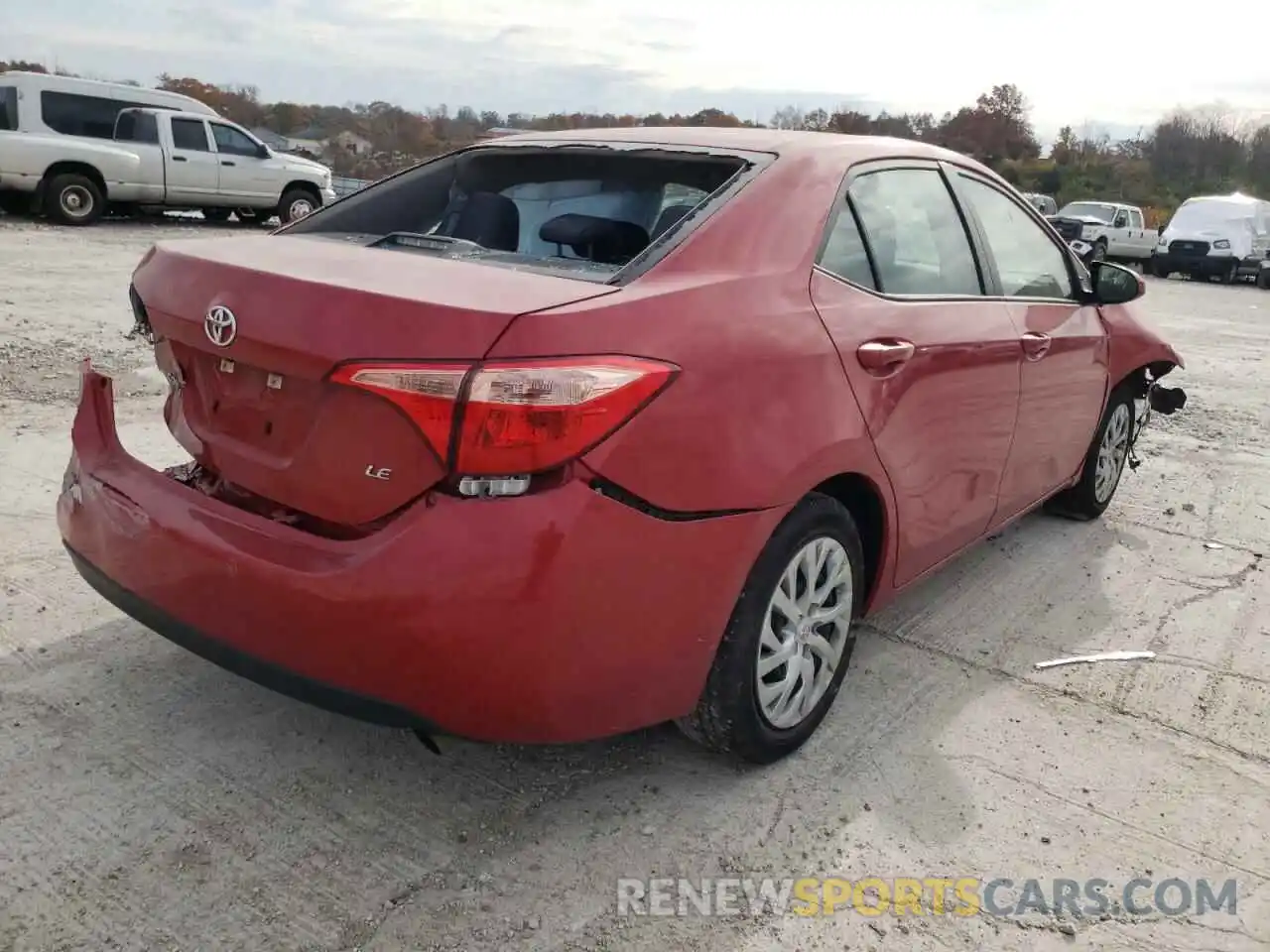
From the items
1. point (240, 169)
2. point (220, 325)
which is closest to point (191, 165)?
point (240, 169)

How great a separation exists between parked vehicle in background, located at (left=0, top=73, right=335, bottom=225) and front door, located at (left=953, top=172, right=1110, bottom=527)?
14811 millimetres

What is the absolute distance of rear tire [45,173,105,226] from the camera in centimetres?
1494

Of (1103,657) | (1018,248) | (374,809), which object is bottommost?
(374,809)

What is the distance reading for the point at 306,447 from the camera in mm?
2236

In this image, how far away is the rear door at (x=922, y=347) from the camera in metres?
2.79

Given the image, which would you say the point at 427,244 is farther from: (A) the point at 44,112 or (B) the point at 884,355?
(A) the point at 44,112

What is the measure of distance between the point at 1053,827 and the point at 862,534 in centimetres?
90

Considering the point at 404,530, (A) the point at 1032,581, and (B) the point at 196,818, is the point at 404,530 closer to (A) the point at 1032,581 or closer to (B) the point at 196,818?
(B) the point at 196,818

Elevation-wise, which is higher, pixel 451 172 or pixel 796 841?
pixel 451 172

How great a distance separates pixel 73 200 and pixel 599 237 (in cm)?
1504

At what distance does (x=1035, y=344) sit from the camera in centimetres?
367

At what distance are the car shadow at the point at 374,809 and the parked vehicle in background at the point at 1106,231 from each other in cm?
2407

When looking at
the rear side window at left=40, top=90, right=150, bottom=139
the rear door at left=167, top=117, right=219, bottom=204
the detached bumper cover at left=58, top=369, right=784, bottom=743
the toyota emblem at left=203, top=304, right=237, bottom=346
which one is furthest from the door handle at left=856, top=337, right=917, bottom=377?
the rear door at left=167, top=117, right=219, bottom=204

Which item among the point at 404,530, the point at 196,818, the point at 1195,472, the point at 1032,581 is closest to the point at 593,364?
the point at 404,530
